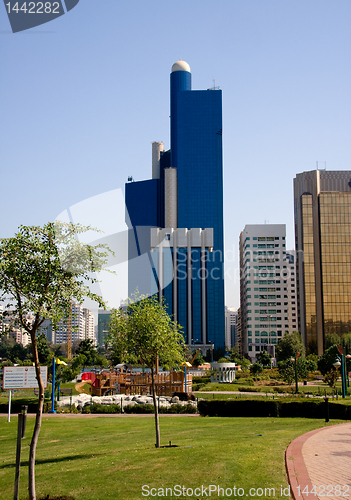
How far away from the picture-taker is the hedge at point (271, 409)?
83.0 ft

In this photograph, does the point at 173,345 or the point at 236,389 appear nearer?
the point at 173,345

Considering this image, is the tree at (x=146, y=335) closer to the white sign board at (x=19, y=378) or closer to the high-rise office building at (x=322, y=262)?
the white sign board at (x=19, y=378)

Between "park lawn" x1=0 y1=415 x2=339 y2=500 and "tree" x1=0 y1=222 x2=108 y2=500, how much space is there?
2541mm

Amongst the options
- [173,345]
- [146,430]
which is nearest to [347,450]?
[173,345]

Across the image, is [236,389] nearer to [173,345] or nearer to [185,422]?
[185,422]

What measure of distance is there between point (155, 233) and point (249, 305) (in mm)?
47733

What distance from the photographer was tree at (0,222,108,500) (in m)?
11.6

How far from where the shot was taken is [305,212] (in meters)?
136

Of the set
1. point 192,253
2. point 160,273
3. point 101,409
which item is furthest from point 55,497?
point 192,253

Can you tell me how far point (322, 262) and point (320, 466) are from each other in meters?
127

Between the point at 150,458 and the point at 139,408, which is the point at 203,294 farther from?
the point at 150,458

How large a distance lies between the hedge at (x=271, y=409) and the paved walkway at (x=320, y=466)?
630 cm

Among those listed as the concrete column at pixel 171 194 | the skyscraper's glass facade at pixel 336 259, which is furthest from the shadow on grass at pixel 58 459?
the concrete column at pixel 171 194

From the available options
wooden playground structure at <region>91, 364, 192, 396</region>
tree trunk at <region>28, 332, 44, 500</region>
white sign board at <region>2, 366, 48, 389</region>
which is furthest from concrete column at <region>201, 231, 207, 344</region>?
tree trunk at <region>28, 332, 44, 500</region>
